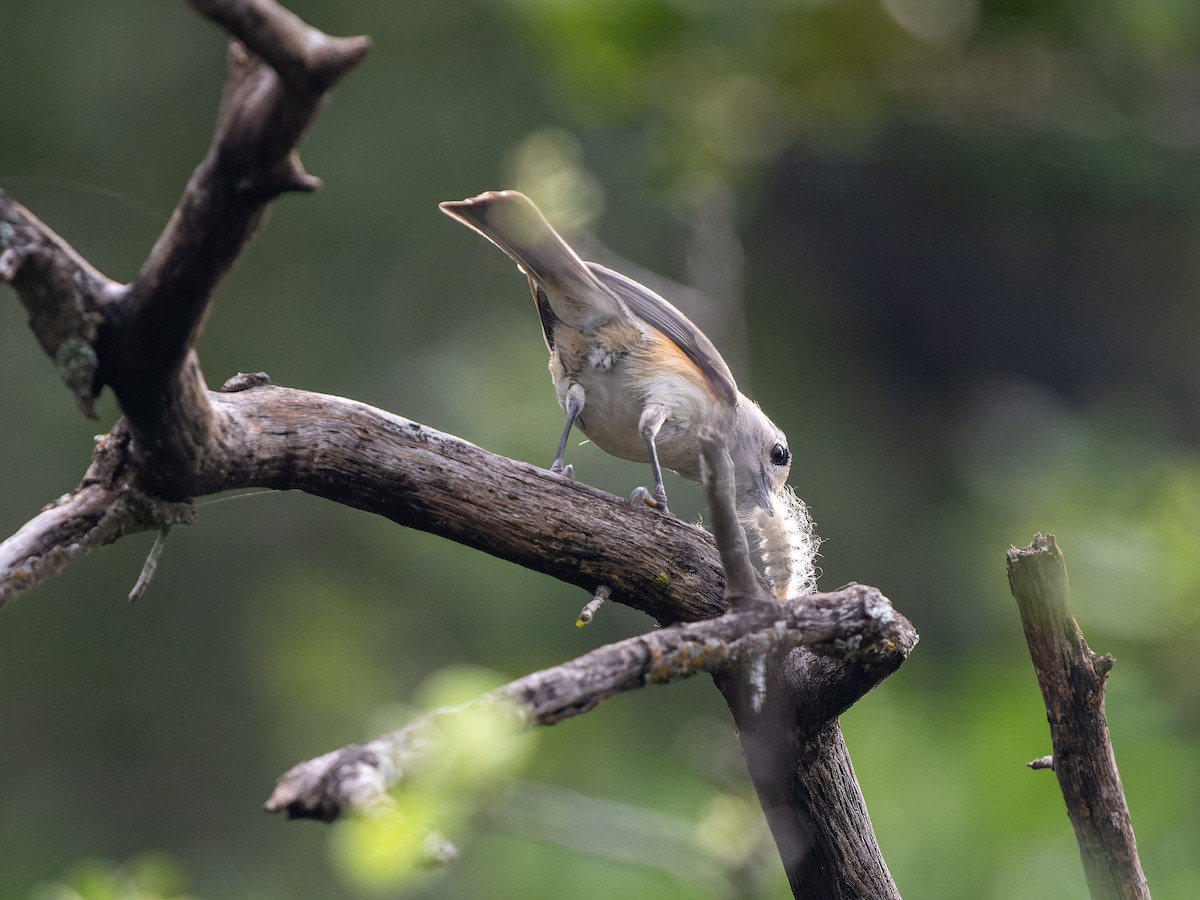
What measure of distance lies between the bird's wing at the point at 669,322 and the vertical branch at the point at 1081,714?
55.1 inches

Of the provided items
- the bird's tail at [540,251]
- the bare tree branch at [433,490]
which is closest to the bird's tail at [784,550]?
the bare tree branch at [433,490]

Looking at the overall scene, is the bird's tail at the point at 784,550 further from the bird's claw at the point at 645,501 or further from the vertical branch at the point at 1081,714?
the vertical branch at the point at 1081,714

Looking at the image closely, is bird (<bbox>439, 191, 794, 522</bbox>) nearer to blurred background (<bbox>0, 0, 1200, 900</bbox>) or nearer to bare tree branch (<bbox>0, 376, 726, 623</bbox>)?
bare tree branch (<bbox>0, 376, 726, 623</bbox>)

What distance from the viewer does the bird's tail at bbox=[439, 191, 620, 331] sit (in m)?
2.60

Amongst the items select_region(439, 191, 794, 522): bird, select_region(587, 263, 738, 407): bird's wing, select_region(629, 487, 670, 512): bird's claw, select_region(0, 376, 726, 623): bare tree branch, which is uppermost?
select_region(587, 263, 738, 407): bird's wing

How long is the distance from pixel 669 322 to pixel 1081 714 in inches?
64.3

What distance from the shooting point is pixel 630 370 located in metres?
3.26

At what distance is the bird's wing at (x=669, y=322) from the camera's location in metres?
3.29

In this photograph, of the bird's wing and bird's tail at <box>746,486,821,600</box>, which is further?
the bird's wing

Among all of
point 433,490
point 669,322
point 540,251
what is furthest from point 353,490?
point 669,322

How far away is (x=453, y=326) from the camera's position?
7508 mm

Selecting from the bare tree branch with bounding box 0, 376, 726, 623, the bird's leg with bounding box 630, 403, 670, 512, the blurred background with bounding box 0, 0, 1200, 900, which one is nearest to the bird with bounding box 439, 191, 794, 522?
the bird's leg with bounding box 630, 403, 670, 512

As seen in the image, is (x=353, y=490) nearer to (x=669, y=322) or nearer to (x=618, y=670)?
(x=618, y=670)

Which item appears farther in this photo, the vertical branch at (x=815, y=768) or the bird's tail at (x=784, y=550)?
the bird's tail at (x=784, y=550)
